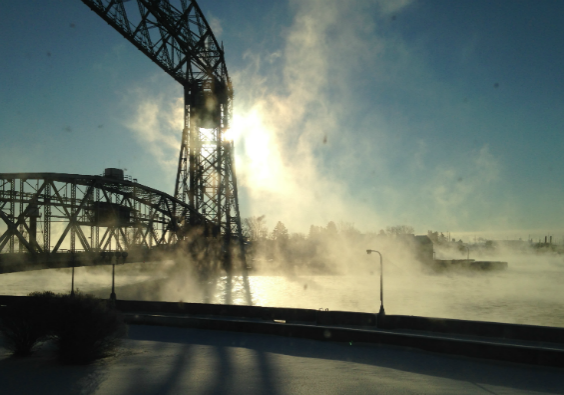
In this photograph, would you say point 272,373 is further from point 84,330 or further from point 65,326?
point 65,326

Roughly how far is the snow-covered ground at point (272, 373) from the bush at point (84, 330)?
38 cm

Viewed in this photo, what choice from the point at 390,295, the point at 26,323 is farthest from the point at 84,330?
the point at 390,295

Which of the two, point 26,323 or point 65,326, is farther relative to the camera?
point 26,323

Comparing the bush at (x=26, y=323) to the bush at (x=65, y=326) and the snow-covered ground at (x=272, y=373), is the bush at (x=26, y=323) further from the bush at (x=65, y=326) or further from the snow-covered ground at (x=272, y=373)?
the snow-covered ground at (x=272, y=373)

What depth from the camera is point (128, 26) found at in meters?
37.8

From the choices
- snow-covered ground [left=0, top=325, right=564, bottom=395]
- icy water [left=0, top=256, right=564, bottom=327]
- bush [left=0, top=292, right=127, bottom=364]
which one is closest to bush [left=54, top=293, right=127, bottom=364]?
bush [left=0, top=292, right=127, bottom=364]

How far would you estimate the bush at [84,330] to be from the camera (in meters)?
12.8

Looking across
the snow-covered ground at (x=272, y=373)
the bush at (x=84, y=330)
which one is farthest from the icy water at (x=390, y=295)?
the bush at (x=84, y=330)

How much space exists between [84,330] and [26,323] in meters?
2.06

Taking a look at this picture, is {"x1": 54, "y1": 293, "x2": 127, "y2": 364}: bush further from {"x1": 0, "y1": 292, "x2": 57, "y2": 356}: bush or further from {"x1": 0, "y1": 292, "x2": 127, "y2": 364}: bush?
{"x1": 0, "y1": 292, "x2": 57, "y2": 356}: bush

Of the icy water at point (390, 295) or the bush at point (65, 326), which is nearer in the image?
the bush at point (65, 326)

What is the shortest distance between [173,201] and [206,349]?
3742cm

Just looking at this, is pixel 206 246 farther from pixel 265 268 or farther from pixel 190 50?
pixel 265 268

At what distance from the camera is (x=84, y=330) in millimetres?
12875
